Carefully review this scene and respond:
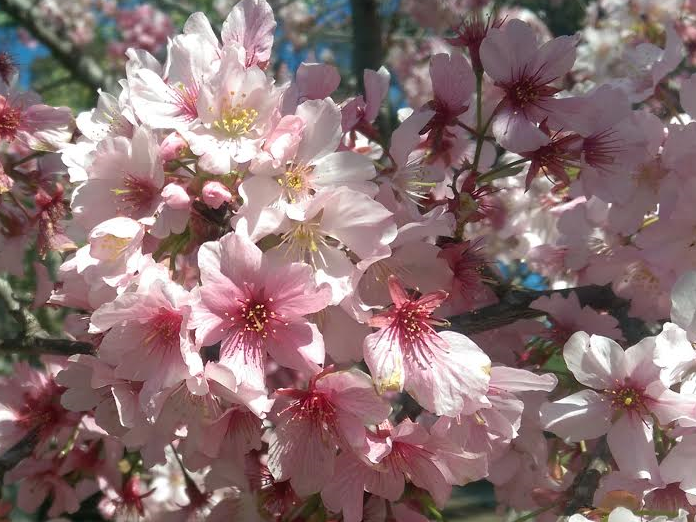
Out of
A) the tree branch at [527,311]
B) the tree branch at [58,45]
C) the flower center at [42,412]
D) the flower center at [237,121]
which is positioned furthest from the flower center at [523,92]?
the tree branch at [58,45]

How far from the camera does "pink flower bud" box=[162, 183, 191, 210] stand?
1.21 metres

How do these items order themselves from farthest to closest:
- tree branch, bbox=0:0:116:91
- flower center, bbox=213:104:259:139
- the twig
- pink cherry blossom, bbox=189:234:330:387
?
tree branch, bbox=0:0:116:91 → the twig → flower center, bbox=213:104:259:139 → pink cherry blossom, bbox=189:234:330:387

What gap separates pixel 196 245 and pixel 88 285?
0.69ft

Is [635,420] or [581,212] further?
[581,212]

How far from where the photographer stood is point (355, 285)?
3.94ft

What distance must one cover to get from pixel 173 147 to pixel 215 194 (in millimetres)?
148

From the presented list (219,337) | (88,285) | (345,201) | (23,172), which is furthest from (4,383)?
(345,201)

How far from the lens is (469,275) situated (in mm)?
1428

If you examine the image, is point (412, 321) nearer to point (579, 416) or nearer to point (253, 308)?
point (253, 308)

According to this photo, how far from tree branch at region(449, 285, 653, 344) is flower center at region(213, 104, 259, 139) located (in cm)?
56

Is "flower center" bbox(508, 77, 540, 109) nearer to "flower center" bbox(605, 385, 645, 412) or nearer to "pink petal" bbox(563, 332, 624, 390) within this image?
"pink petal" bbox(563, 332, 624, 390)

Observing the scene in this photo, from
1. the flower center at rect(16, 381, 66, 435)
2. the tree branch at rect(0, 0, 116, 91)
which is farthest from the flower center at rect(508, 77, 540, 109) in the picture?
the tree branch at rect(0, 0, 116, 91)

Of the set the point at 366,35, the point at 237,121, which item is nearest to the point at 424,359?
the point at 237,121

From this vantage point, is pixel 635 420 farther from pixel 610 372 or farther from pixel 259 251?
pixel 259 251
